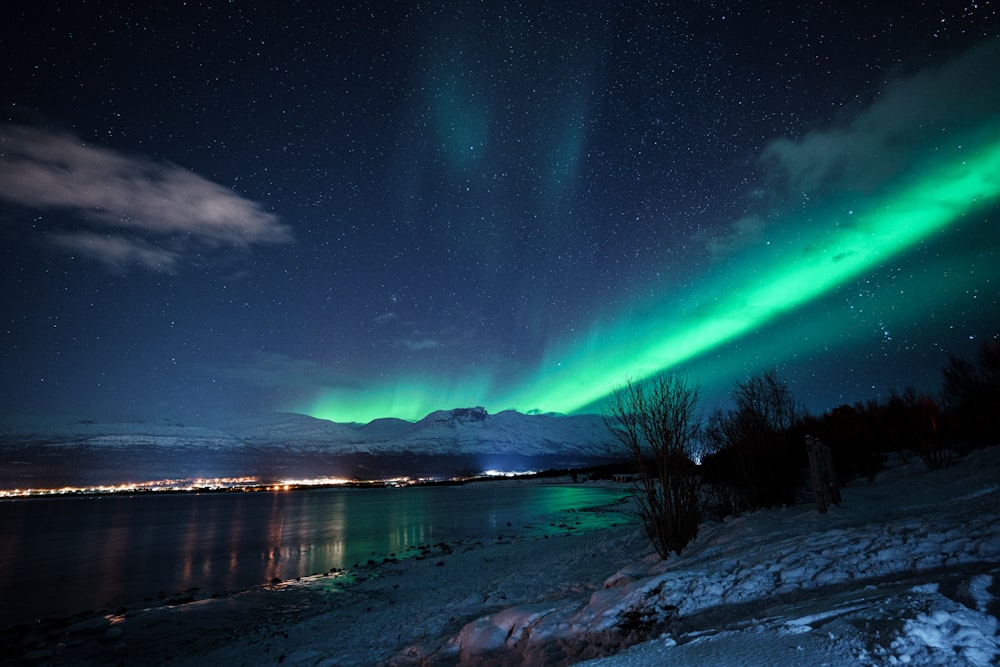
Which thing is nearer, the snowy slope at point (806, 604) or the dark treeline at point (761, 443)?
the snowy slope at point (806, 604)

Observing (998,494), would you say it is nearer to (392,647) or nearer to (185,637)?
(392,647)

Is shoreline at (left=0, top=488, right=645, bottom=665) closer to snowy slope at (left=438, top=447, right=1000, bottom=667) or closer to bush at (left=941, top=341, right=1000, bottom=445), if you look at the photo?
snowy slope at (left=438, top=447, right=1000, bottom=667)

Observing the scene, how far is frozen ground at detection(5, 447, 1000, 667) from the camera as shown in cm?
388

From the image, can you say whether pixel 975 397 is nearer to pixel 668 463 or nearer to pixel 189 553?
pixel 668 463

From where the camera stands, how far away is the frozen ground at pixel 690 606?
388cm

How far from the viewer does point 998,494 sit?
8.56 meters

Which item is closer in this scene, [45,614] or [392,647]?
[392,647]

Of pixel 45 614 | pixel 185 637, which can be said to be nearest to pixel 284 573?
pixel 45 614

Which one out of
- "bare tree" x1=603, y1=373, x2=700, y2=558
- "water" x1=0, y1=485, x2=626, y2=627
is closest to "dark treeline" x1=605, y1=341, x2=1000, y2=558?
"bare tree" x1=603, y1=373, x2=700, y2=558

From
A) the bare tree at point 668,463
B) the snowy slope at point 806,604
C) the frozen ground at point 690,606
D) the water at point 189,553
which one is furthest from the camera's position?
the water at point 189,553

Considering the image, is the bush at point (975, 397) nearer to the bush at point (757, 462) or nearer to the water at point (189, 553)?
the bush at point (757, 462)

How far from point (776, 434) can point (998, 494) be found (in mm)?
7387

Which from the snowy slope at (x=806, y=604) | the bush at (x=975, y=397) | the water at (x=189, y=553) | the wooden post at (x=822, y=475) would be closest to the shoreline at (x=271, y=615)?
the water at (x=189, y=553)

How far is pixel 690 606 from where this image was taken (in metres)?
6.15
